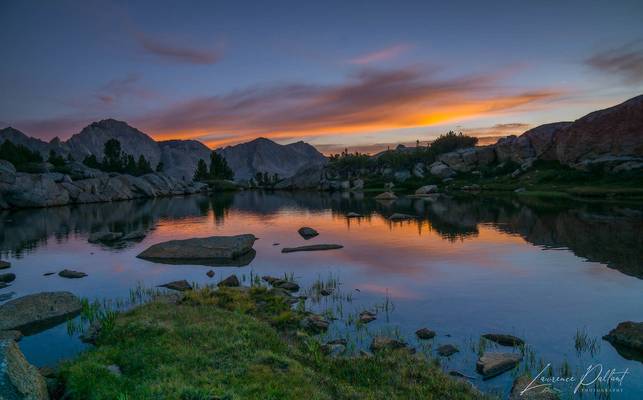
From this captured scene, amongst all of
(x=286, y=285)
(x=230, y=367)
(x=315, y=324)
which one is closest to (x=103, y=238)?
(x=286, y=285)

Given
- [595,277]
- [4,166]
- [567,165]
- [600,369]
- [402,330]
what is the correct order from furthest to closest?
[567,165]
[4,166]
[595,277]
[402,330]
[600,369]

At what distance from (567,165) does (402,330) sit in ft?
447

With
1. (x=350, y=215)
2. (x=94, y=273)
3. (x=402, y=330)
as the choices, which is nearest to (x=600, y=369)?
(x=402, y=330)

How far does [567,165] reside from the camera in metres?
134

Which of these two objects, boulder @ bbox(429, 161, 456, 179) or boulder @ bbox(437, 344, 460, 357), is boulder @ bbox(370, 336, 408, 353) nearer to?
boulder @ bbox(437, 344, 460, 357)

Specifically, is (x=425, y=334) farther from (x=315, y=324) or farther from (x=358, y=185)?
(x=358, y=185)

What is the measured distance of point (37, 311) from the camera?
23.5 metres

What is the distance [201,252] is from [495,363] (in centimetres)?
3072

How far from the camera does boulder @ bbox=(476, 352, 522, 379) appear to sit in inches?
623

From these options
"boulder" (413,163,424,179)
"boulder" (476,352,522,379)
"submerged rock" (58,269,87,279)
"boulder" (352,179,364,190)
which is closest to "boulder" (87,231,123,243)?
"submerged rock" (58,269,87,279)

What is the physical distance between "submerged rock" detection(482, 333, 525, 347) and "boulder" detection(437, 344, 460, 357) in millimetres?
2225

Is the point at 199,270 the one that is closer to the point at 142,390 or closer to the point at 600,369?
the point at 142,390

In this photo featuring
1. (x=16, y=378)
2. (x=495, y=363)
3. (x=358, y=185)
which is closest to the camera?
(x=16, y=378)

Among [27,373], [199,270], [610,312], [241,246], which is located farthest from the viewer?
[241,246]
